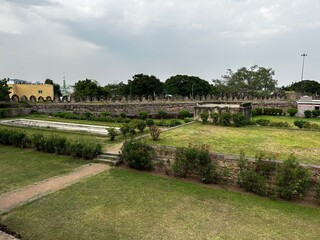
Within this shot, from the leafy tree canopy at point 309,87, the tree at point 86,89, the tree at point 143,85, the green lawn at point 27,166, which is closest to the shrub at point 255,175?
the green lawn at point 27,166

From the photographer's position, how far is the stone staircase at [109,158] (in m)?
9.72

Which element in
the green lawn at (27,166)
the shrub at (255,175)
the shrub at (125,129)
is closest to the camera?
the shrub at (255,175)

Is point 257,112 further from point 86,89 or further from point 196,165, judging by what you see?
point 86,89

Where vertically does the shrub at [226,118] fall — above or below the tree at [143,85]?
below

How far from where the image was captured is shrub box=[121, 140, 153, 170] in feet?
30.0

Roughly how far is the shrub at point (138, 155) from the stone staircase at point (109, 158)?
473 millimetres

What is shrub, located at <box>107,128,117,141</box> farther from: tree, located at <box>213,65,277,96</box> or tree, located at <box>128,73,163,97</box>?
tree, located at <box>213,65,277,96</box>

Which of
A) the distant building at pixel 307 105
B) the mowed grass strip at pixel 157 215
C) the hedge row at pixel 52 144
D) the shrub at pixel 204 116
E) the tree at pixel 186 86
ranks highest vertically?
the tree at pixel 186 86

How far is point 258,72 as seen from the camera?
54.8 metres

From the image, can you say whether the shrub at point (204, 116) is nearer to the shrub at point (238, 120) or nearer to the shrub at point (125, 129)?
the shrub at point (238, 120)

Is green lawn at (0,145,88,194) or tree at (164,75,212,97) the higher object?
tree at (164,75,212,97)

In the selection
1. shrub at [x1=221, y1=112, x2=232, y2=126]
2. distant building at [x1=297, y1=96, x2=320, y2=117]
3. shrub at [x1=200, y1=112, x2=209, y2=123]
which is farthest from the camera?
distant building at [x1=297, y1=96, x2=320, y2=117]

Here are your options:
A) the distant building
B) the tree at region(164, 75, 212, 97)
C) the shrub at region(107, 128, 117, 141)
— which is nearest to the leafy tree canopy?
the tree at region(164, 75, 212, 97)

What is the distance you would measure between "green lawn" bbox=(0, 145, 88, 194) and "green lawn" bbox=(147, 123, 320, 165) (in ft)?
12.2
